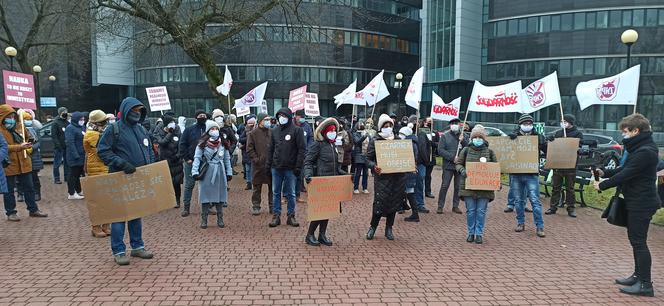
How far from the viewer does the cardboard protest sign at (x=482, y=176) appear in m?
7.36

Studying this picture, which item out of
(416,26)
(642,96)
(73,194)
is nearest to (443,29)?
(416,26)

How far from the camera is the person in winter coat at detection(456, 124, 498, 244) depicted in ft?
24.5

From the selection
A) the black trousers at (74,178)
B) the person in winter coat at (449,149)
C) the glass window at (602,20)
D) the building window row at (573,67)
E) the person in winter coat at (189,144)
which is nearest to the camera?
the person in winter coat at (189,144)

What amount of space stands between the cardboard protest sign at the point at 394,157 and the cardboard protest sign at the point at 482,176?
893 mm

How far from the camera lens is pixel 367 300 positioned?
5066mm

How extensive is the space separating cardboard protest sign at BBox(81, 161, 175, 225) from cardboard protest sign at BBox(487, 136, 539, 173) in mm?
5566

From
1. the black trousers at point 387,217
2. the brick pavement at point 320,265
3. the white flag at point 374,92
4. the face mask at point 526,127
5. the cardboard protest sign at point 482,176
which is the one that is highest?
the white flag at point 374,92

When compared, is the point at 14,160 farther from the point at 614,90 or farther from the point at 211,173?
the point at 614,90

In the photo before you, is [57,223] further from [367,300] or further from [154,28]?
[154,28]

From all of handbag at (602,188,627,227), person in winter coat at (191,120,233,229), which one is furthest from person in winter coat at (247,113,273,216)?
handbag at (602,188,627,227)

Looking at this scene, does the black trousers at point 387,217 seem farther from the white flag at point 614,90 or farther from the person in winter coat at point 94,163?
the white flag at point 614,90

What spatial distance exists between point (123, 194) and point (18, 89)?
5671 millimetres

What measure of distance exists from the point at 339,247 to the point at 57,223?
521 cm

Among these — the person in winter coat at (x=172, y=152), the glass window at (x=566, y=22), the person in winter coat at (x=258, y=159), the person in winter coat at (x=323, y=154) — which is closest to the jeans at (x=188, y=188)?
the person in winter coat at (x=172, y=152)
